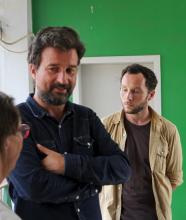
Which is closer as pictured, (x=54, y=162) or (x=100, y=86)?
(x=54, y=162)

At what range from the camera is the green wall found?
12.5 feet

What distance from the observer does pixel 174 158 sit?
8.42 feet

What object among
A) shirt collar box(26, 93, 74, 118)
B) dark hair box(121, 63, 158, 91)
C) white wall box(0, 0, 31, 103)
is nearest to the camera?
shirt collar box(26, 93, 74, 118)

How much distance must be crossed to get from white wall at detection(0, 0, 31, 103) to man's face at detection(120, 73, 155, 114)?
166cm

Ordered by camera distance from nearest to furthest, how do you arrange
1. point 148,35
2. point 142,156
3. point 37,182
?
point 37,182 < point 142,156 < point 148,35

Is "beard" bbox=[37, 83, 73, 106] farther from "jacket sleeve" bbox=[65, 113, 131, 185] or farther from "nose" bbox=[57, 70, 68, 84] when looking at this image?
"jacket sleeve" bbox=[65, 113, 131, 185]

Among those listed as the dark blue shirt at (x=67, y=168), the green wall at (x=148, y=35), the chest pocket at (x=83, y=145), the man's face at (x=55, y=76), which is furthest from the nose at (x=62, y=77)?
the green wall at (x=148, y=35)

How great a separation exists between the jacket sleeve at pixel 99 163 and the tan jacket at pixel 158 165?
0.80 m

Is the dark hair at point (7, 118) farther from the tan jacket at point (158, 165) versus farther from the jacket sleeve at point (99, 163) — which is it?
the tan jacket at point (158, 165)

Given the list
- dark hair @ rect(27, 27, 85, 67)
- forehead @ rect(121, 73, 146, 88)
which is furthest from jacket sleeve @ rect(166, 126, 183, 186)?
dark hair @ rect(27, 27, 85, 67)

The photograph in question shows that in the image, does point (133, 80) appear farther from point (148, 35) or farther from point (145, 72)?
point (148, 35)

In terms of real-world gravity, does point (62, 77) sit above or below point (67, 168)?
above

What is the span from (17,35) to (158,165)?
2.25 metres

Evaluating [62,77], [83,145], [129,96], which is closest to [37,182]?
[83,145]
